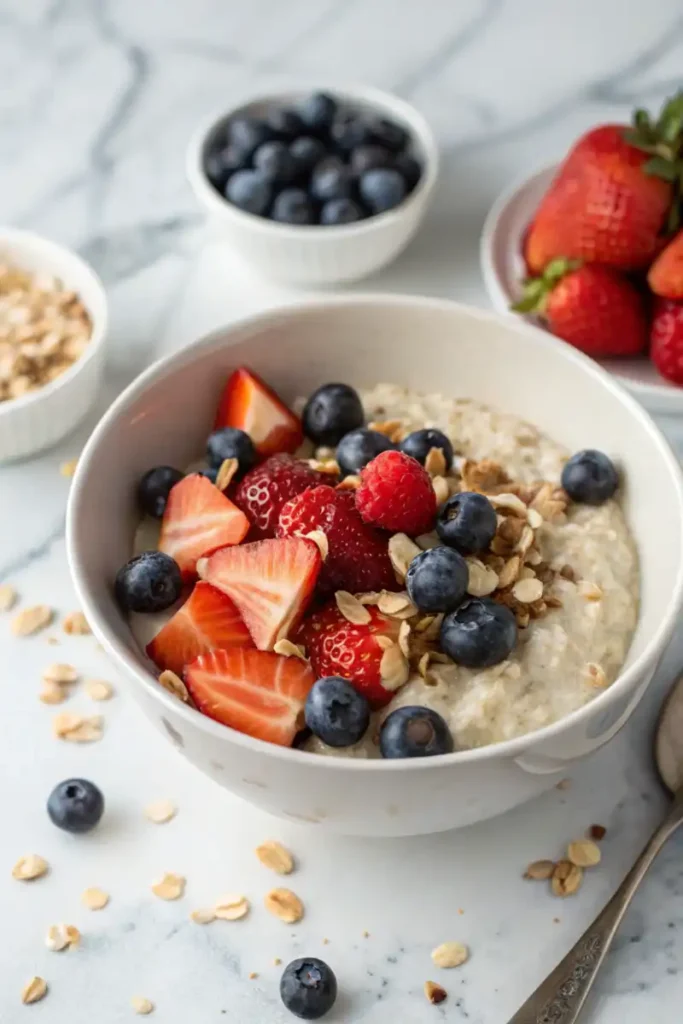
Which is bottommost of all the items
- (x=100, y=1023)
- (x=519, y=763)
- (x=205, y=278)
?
(x=100, y=1023)

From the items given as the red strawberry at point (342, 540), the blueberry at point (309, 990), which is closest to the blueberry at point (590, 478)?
the red strawberry at point (342, 540)

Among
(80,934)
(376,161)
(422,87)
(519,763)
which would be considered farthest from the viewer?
(422,87)

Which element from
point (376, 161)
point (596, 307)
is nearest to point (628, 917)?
point (596, 307)

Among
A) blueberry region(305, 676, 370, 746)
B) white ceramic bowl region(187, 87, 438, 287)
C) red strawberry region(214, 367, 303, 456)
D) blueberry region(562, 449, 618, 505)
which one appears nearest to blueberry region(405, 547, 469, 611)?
blueberry region(305, 676, 370, 746)

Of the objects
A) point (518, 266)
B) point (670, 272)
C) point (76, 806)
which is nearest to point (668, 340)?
point (670, 272)

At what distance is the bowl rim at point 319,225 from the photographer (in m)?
1.81

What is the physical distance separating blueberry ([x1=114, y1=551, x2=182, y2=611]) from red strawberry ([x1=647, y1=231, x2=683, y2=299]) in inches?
33.4

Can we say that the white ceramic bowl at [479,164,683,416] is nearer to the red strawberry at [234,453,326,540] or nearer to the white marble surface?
the white marble surface

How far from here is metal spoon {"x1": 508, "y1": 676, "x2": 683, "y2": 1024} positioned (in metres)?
1.12

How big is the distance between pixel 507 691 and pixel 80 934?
0.49 m

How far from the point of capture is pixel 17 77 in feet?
7.55

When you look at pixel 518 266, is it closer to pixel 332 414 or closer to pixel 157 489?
pixel 332 414

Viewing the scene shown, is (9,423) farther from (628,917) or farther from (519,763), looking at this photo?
(628,917)

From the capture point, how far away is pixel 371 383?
1.57m
